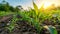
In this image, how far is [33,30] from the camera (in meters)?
2.93

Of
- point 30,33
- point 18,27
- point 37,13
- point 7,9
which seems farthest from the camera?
point 7,9

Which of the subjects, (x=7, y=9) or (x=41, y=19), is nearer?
(x=41, y=19)

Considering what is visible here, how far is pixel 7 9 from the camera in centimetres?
672

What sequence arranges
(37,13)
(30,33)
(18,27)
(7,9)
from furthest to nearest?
(7,9) → (37,13) → (18,27) → (30,33)

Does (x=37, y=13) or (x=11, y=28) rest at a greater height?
(x=37, y=13)

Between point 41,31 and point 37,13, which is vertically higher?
point 37,13

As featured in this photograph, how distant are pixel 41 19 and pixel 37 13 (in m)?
0.23

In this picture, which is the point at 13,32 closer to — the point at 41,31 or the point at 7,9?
the point at 41,31

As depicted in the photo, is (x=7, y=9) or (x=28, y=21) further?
(x=7, y=9)

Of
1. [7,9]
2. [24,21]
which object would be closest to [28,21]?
[24,21]

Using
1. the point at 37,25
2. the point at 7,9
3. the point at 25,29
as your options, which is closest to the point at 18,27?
the point at 25,29

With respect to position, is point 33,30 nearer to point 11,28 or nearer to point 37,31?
point 37,31

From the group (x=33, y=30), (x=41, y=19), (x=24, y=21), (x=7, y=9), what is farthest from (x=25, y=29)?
→ (x=7, y=9)

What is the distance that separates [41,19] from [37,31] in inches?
23.2
